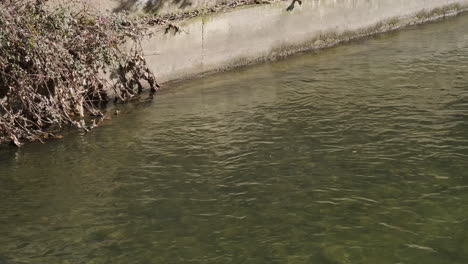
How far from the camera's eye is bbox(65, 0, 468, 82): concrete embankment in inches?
447

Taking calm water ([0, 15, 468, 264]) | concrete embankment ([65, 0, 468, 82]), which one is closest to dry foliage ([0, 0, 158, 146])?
calm water ([0, 15, 468, 264])

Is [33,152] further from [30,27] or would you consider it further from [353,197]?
[353,197]

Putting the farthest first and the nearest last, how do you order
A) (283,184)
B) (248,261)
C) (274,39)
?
(274,39) < (283,184) < (248,261)

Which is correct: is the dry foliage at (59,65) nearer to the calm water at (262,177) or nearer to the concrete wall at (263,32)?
the calm water at (262,177)

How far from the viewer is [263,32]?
40.3 feet

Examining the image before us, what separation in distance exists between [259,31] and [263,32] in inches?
3.5

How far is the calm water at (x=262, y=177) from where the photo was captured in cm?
591

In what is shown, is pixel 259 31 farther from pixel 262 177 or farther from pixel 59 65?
pixel 262 177

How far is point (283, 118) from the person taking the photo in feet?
30.2

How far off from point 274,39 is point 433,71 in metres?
3.03

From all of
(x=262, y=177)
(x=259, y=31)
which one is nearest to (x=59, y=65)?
(x=262, y=177)

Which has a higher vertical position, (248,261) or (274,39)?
(274,39)

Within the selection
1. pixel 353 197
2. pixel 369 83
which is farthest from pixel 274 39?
pixel 353 197

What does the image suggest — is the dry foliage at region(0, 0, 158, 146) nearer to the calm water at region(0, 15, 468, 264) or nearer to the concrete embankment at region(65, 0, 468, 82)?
the calm water at region(0, 15, 468, 264)
